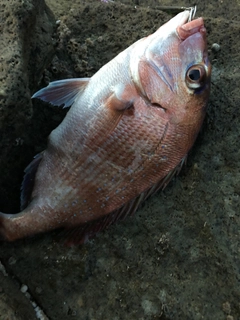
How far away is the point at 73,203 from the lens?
253cm

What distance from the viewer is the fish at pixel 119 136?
2.39 meters

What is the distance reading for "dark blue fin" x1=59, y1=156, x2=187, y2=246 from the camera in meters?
2.59

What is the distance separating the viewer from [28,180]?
262 centimetres

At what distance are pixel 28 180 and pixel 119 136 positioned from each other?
0.67m

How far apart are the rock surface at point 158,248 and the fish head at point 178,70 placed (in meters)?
0.43

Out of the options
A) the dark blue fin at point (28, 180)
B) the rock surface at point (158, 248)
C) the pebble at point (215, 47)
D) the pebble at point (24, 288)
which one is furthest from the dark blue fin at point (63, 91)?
the pebble at point (24, 288)

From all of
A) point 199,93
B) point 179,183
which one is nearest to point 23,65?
point 199,93

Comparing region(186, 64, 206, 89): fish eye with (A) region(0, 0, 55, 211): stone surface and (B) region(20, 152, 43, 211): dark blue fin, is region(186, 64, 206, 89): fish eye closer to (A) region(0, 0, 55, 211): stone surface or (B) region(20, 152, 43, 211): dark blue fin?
(A) region(0, 0, 55, 211): stone surface

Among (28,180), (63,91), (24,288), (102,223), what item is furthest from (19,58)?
(24,288)

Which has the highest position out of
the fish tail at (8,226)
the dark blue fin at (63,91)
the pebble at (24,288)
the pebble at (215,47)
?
the dark blue fin at (63,91)

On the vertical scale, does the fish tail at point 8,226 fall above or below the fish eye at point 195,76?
below

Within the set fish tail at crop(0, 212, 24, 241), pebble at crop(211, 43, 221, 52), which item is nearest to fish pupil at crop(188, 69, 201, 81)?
pebble at crop(211, 43, 221, 52)

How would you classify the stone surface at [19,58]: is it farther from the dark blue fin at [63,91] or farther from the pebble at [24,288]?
the pebble at [24,288]

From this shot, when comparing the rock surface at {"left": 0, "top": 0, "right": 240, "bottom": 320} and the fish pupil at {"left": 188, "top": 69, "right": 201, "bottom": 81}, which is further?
the rock surface at {"left": 0, "top": 0, "right": 240, "bottom": 320}
